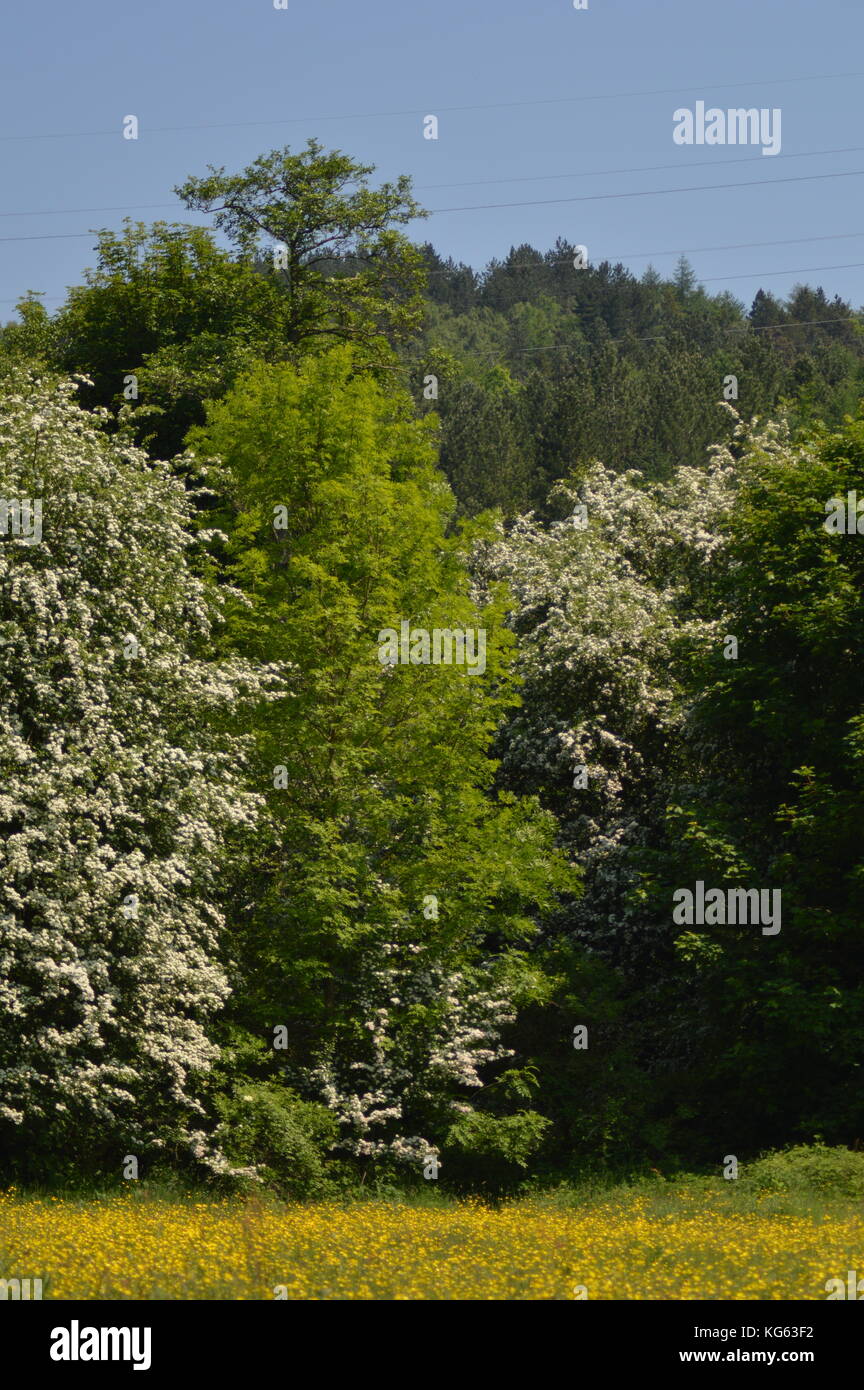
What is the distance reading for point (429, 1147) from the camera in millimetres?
27141

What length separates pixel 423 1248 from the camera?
17.2 meters

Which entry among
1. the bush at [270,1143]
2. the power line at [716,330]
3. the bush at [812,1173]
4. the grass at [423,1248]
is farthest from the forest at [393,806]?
the power line at [716,330]

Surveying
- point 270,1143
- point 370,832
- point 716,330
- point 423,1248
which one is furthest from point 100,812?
point 716,330

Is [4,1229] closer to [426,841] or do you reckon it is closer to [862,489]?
[426,841]

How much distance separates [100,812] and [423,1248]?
9.03 meters

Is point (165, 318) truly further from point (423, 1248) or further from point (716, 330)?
point (716, 330)

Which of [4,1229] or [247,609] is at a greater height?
[247,609]

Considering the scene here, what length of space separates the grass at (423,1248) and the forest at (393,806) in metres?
2.72

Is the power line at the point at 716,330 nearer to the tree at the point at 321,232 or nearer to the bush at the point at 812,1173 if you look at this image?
the tree at the point at 321,232

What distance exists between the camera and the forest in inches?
926

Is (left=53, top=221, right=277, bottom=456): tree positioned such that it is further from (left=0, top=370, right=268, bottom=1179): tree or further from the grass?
the grass

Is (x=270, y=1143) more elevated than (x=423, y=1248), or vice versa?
(x=423, y=1248)

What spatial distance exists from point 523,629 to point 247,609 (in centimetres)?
1005
